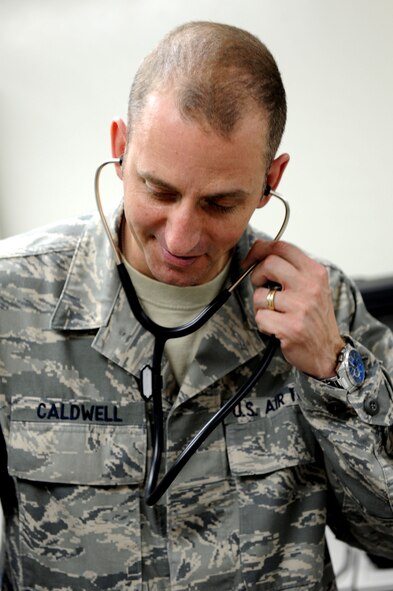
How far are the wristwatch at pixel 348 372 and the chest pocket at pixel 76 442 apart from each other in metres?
0.31

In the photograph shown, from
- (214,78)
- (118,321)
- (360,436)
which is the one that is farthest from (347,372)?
(214,78)

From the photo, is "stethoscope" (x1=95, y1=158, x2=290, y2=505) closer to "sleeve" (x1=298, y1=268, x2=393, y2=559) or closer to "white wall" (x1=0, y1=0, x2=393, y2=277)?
"sleeve" (x1=298, y1=268, x2=393, y2=559)

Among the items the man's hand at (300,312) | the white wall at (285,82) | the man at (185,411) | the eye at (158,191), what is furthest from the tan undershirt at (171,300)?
the white wall at (285,82)

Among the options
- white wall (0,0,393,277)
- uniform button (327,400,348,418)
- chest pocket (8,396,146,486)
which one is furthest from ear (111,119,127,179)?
white wall (0,0,393,277)

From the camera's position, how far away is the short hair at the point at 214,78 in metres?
0.91

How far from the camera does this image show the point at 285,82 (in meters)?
1.93

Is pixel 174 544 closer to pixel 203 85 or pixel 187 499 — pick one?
pixel 187 499

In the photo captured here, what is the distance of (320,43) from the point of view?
1.90 metres

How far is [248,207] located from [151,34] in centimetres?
101

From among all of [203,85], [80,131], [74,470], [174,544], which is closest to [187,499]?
[174,544]

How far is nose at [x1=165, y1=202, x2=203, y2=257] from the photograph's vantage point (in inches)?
36.9

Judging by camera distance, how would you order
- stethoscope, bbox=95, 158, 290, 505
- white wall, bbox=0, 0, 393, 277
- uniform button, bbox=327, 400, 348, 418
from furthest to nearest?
white wall, bbox=0, 0, 393, 277, uniform button, bbox=327, 400, 348, 418, stethoscope, bbox=95, 158, 290, 505

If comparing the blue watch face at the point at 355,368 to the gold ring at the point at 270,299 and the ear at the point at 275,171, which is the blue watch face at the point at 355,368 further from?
the ear at the point at 275,171

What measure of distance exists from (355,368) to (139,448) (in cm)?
36
